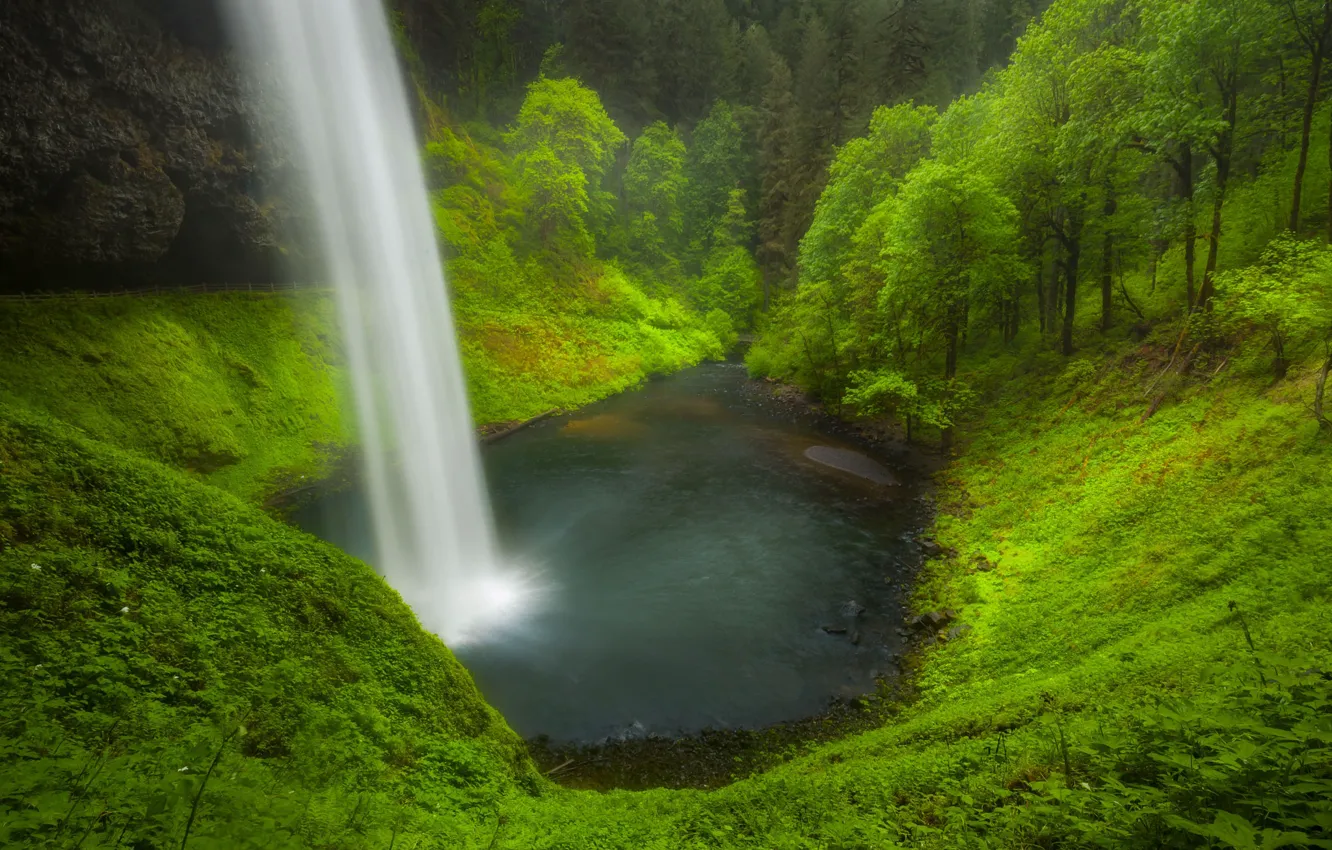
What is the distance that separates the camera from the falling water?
22.8m

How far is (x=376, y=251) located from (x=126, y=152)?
9.20 meters

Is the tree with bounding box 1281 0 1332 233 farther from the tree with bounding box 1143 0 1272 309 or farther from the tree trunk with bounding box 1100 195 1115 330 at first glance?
the tree trunk with bounding box 1100 195 1115 330

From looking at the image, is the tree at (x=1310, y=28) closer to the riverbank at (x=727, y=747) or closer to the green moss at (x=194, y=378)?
the riverbank at (x=727, y=747)

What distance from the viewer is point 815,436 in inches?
1108

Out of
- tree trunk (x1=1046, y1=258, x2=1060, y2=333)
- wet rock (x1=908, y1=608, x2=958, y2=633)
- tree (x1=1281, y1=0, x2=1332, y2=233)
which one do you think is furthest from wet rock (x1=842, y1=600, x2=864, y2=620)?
tree trunk (x1=1046, y1=258, x2=1060, y2=333)

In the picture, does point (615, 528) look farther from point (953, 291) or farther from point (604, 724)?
point (953, 291)

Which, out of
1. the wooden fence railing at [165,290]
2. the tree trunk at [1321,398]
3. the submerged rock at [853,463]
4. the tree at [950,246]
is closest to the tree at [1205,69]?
the tree trunk at [1321,398]

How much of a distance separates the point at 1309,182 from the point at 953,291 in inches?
390

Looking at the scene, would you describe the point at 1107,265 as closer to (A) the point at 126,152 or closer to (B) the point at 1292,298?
(B) the point at 1292,298

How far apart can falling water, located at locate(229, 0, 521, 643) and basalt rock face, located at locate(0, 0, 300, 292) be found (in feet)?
6.79

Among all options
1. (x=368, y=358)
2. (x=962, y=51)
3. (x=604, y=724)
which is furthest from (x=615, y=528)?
(x=962, y=51)

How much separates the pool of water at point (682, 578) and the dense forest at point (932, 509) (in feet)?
4.45

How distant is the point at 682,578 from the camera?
53.5 feet

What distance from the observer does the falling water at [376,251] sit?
22844mm
